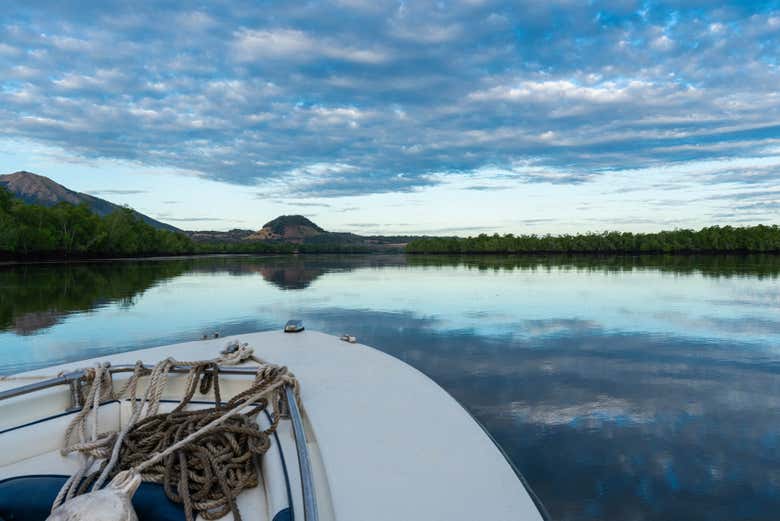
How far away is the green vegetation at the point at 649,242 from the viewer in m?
103

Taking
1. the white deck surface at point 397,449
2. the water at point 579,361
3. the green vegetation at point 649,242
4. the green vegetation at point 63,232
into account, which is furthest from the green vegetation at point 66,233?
the green vegetation at point 649,242

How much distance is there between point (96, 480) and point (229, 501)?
0.73m

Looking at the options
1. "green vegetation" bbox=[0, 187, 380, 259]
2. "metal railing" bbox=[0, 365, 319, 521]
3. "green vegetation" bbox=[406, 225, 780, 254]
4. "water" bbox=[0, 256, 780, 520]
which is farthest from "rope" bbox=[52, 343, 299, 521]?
"green vegetation" bbox=[406, 225, 780, 254]

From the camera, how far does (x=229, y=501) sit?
1.90 metres

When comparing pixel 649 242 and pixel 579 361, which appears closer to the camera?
pixel 579 361

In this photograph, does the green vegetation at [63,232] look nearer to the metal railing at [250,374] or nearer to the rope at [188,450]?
the metal railing at [250,374]

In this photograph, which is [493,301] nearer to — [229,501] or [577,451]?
[577,451]

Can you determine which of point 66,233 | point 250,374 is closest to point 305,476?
point 250,374

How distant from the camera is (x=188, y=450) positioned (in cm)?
217

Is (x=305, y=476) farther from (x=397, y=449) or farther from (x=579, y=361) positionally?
(x=579, y=361)

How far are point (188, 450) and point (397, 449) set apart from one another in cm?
104

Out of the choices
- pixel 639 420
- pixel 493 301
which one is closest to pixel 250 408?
pixel 639 420

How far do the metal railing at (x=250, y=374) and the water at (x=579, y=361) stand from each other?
7.62 feet

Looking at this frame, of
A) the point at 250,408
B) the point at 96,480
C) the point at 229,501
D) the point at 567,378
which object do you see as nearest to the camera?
the point at 229,501
